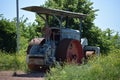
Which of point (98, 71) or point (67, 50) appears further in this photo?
point (67, 50)

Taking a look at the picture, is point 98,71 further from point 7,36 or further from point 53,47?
point 7,36

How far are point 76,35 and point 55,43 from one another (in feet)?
6.76

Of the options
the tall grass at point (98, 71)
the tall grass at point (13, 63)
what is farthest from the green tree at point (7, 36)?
the tall grass at point (98, 71)

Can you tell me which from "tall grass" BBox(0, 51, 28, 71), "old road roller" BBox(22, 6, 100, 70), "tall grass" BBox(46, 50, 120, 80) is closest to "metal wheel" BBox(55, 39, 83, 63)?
"old road roller" BBox(22, 6, 100, 70)

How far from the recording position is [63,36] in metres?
19.0

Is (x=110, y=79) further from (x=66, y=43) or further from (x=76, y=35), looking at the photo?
(x=76, y=35)

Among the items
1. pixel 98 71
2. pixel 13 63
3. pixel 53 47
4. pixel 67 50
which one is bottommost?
pixel 13 63


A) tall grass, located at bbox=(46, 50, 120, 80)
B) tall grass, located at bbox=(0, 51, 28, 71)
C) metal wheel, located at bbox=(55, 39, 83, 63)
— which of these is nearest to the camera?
tall grass, located at bbox=(46, 50, 120, 80)

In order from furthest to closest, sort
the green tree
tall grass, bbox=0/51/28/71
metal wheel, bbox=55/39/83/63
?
the green tree, tall grass, bbox=0/51/28/71, metal wheel, bbox=55/39/83/63

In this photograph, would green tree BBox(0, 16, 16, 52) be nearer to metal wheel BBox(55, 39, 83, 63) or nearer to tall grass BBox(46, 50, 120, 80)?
metal wheel BBox(55, 39, 83, 63)

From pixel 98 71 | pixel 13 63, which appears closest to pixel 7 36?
pixel 13 63

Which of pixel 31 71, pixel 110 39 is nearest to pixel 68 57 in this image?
pixel 31 71

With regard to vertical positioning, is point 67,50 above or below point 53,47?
below

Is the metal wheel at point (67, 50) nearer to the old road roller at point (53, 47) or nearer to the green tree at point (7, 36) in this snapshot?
the old road roller at point (53, 47)
